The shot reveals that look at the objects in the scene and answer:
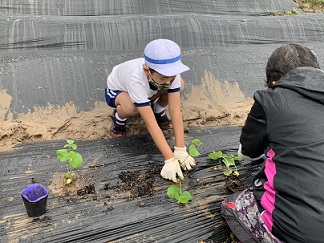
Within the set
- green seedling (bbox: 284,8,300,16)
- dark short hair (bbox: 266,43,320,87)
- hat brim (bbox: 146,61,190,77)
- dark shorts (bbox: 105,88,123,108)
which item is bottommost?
dark shorts (bbox: 105,88,123,108)

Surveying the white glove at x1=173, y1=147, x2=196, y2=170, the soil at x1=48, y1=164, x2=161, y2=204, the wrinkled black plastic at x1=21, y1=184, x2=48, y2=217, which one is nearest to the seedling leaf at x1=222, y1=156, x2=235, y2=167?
the white glove at x1=173, y1=147, x2=196, y2=170

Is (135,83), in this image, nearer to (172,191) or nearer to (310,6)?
(172,191)

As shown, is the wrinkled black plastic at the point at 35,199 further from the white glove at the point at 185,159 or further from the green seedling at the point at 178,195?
the white glove at the point at 185,159

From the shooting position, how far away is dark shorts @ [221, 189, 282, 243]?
159 centimetres

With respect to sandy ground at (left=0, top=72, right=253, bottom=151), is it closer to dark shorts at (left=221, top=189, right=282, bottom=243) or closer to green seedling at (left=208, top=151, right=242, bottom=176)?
green seedling at (left=208, top=151, right=242, bottom=176)

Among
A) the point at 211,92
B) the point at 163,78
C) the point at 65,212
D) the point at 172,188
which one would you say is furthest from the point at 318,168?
the point at 211,92

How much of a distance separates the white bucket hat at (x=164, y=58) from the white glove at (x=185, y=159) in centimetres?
54

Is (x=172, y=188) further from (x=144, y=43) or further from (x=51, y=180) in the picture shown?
(x=144, y=43)

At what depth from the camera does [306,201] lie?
1333 millimetres

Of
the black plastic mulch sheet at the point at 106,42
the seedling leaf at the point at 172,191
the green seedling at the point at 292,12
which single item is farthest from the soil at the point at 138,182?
the green seedling at the point at 292,12

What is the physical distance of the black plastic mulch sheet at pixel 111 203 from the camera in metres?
1.70

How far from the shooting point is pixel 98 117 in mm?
2727

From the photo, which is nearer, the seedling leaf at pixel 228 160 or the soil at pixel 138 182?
the soil at pixel 138 182

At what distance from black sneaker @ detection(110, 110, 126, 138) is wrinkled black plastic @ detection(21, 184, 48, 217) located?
0.91 meters
